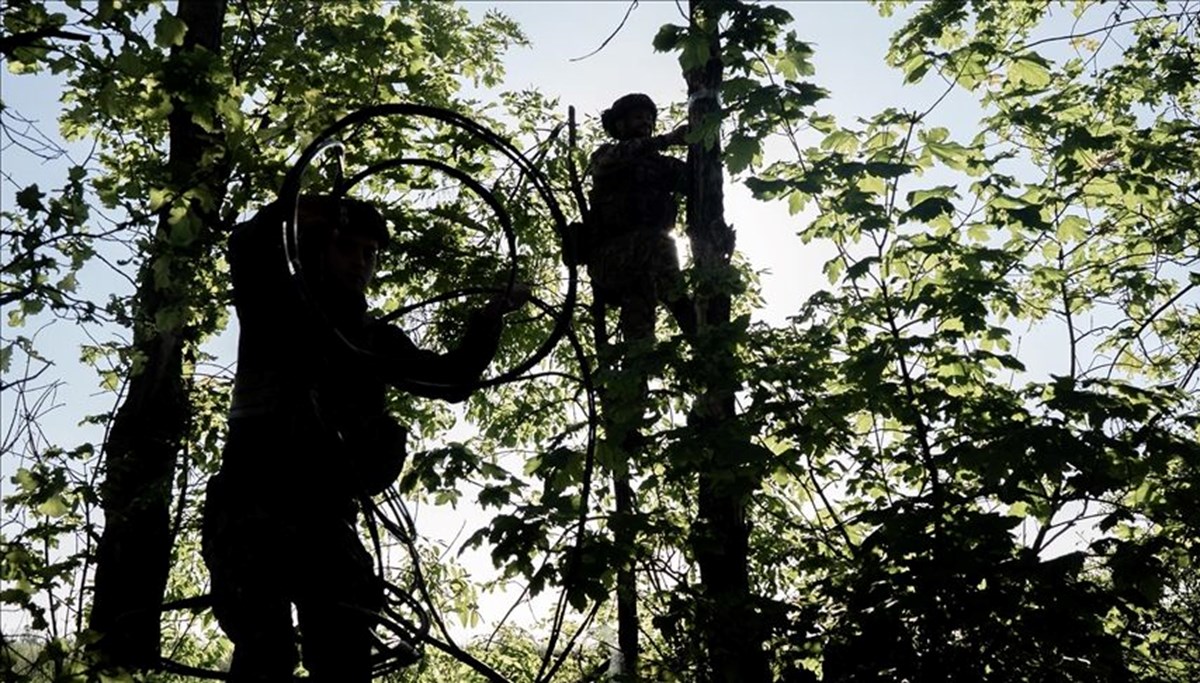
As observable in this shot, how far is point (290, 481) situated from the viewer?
12.5 feet

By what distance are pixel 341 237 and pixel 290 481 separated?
1.05 meters

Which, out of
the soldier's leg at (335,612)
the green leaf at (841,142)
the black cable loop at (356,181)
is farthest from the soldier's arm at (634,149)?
the soldier's leg at (335,612)

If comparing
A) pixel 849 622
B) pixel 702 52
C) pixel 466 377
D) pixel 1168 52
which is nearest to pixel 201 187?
pixel 466 377

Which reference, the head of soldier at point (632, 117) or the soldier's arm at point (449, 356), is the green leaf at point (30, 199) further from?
the head of soldier at point (632, 117)

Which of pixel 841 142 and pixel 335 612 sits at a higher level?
pixel 841 142

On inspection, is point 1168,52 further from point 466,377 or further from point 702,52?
point 466,377

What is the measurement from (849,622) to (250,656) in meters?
2.62

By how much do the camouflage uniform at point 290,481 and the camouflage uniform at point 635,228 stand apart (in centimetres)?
334

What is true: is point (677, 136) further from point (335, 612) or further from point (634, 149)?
point (335, 612)

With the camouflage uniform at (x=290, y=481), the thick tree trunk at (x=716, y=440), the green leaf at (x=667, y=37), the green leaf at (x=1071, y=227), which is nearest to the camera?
the camouflage uniform at (x=290, y=481)

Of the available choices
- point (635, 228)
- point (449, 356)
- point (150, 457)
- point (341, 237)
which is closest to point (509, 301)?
point (449, 356)

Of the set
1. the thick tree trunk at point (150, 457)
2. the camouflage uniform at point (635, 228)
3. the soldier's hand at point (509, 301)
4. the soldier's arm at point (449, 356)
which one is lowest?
the soldier's arm at point (449, 356)

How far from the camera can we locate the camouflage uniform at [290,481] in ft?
11.9

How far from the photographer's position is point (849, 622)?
14.6 feet
